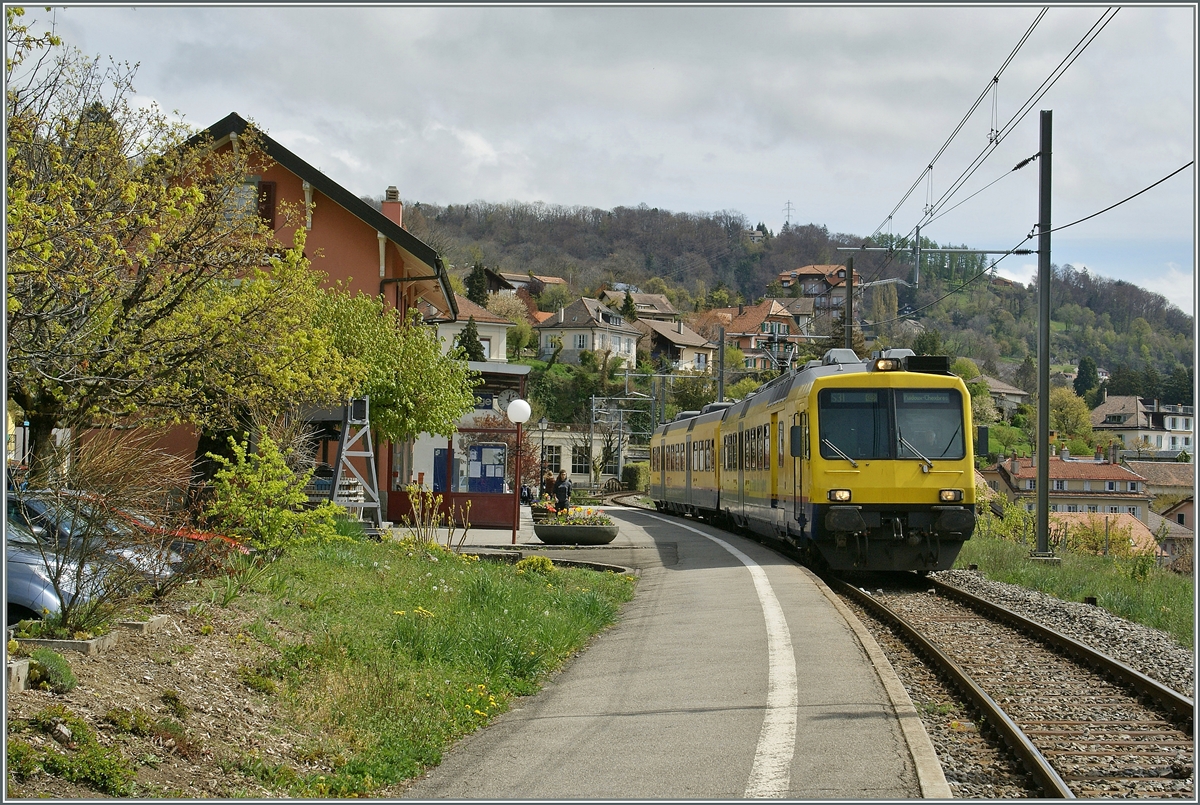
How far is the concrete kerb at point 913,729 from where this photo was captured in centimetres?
627

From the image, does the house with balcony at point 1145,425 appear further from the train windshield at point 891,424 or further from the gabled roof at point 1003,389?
the train windshield at point 891,424

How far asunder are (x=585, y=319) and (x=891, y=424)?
99.5 metres

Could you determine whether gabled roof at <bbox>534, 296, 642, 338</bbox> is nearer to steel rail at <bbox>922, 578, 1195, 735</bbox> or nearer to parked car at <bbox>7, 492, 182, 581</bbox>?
steel rail at <bbox>922, 578, 1195, 735</bbox>

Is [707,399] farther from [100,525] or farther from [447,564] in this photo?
[100,525]

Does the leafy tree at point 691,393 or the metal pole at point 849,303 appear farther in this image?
the leafy tree at point 691,393

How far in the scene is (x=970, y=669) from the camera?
10.2 meters

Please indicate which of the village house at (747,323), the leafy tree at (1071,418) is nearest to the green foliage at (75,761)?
the leafy tree at (1071,418)

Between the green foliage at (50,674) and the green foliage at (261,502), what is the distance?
431cm

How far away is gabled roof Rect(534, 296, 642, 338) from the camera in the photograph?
11562 cm

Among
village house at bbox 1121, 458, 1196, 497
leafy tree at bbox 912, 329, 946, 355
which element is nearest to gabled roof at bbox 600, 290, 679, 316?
leafy tree at bbox 912, 329, 946, 355

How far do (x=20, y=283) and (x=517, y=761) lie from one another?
17.2ft

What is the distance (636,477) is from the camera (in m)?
73.6

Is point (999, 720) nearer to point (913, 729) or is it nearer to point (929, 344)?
point (913, 729)

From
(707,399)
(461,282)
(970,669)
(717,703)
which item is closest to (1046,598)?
(970,669)
